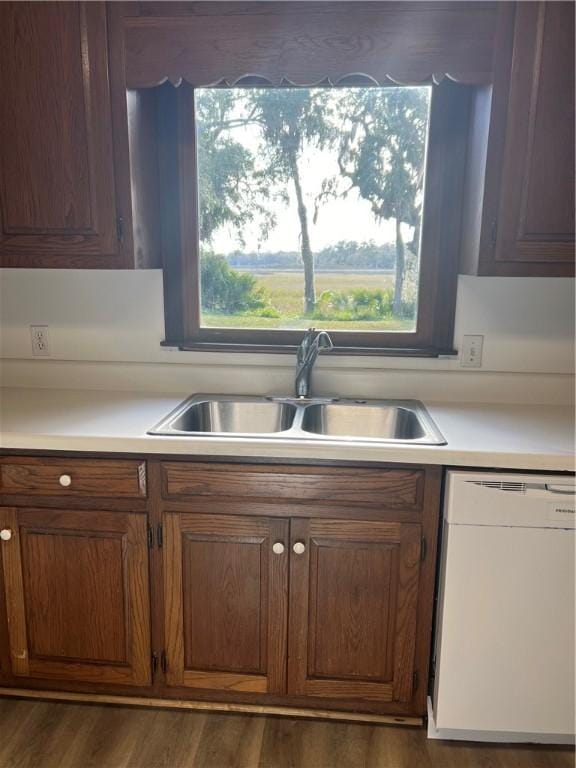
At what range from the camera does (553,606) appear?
58.9 inches

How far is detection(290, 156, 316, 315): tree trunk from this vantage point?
195cm

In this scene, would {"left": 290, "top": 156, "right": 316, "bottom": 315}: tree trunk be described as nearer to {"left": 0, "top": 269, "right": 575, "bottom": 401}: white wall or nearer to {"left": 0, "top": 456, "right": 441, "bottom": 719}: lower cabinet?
{"left": 0, "top": 269, "right": 575, "bottom": 401}: white wall

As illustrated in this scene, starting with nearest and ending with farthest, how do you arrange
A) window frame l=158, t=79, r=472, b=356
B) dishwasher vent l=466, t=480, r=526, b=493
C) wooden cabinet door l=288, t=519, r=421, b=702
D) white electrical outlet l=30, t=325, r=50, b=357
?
dishwasher vent l=466, t=480, r=526, b=493, wooden cabinet door l=288, t=519, r=421, b=702, window frame l=158, t=79, r=472, b=356, white electrical outlet l=30, t=325, r=50, b=357

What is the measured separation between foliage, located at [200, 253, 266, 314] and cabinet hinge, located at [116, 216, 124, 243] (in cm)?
39

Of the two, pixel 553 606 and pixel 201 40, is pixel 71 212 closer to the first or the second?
pixel 201 40

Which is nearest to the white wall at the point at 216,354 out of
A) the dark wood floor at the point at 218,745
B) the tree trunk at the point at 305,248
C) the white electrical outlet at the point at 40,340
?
the white electrical outlet at the point at 40,340

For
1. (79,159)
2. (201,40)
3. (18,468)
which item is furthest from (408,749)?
(201,40)

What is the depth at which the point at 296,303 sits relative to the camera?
2.05 meters

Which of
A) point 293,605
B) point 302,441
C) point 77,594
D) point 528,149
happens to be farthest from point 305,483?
point 528,149

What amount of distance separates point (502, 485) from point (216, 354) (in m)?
1.08

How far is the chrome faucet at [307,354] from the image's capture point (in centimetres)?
188

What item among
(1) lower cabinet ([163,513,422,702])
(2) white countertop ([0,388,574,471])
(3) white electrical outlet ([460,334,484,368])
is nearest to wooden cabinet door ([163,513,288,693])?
(1) lower cabinet ([163,513,422,702])

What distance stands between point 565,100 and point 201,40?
1030 millimetres

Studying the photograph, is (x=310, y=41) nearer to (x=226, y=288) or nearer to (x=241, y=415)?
(x=226, y=288)
